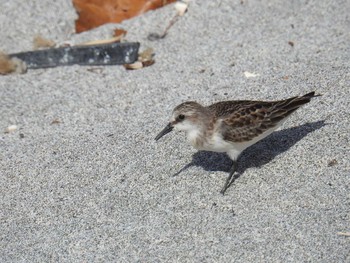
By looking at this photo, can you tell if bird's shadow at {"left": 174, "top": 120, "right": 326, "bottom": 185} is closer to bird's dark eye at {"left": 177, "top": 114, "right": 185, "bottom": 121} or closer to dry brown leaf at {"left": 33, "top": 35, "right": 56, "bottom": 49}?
bird's dark eye at {"left": 177, "top": 114, "right": 185, "bottom": 121}

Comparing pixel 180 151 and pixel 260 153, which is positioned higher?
pixel 260 153

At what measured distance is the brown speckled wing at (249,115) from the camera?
5332 millimetres

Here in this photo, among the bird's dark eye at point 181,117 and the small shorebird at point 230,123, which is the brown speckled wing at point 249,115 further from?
the bird's dark eye at point 181,117

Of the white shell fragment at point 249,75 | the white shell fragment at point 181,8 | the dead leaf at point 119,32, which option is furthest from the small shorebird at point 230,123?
the white shell fragment at point 181,8

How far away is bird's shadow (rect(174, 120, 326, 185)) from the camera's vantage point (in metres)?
5.76

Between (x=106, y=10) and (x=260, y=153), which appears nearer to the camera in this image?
(x=260, y=153)

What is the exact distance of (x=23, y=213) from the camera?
217 inches

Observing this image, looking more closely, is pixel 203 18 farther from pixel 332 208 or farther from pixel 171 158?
pixel 332 208

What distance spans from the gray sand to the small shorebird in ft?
1.17

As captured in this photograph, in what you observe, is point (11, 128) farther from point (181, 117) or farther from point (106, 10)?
point (106, 10)

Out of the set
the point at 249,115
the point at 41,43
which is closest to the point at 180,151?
the point at 249,115

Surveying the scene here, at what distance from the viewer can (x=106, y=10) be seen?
8.45m

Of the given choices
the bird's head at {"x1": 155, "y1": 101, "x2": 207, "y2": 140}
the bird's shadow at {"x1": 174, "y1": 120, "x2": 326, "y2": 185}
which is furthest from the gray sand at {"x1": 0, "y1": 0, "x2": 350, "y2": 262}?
the bird's head at {"x1": 155, "y1": 101, "x2": 207, "y2": 140}

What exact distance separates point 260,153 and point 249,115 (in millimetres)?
564
